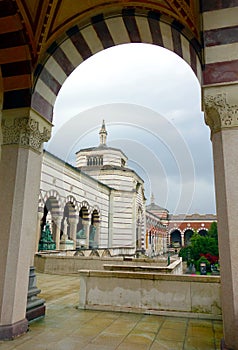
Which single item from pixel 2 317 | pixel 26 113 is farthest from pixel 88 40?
pixel 2 317

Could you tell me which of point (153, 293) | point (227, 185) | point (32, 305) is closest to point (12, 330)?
point (32, 305)

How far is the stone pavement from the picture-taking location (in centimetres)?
314

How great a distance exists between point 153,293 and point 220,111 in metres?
3.13

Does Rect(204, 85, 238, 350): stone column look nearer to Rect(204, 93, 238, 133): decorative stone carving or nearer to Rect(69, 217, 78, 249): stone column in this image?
Rect(204, 93, 238, 133): decorative stone carving

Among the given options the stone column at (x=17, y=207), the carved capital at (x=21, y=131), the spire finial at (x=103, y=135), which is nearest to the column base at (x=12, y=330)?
the stone column at (x=17, y=207)

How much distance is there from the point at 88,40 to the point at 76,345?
419cm

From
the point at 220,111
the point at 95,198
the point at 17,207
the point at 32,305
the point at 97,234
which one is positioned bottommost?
the point at 32,305

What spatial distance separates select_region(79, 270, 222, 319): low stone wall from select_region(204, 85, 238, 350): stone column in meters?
1.76

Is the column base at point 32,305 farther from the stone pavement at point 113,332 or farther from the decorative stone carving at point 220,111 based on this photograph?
the decorative stone carving at point 220,111

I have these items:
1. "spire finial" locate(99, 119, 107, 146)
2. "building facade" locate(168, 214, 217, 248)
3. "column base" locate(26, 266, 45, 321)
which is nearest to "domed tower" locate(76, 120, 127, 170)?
"spire finial" locate(99, 119, 107, 146)

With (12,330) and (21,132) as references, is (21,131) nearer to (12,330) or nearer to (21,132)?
(21,132)

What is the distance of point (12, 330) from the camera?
337cm

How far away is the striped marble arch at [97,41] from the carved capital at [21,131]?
0.88 feet

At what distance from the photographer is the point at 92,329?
12.2 ft
